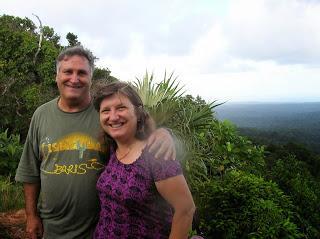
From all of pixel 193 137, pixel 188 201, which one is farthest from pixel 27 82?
pixel 188 201

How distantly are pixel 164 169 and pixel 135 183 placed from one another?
0.20 meters

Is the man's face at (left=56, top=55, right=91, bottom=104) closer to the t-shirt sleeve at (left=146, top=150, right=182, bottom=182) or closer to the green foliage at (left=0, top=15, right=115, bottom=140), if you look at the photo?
the t-shirt sleeve at (left=146, top=150, right=182, bottom=182)

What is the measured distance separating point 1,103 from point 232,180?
9498 mm

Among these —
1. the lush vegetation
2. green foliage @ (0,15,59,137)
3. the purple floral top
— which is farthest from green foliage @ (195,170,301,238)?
green foliage @ (0,15,59,137)

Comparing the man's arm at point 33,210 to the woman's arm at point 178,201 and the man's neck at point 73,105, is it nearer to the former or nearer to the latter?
the man's neck at point 73,105

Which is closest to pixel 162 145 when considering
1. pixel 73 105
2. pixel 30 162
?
pixel 73 105

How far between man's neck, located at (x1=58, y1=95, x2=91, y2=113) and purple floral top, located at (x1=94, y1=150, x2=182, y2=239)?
2.04 ft

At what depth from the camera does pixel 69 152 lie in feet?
8.94

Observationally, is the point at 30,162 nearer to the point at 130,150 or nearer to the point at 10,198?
the point at 130,150

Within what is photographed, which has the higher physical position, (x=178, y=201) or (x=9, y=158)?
(x=178, y=201)

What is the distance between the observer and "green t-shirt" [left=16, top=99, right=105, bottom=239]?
2.72m

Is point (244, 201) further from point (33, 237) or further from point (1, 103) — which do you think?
point (1, 103)

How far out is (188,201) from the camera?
2.19 meters

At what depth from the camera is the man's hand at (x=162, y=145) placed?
226 cm
